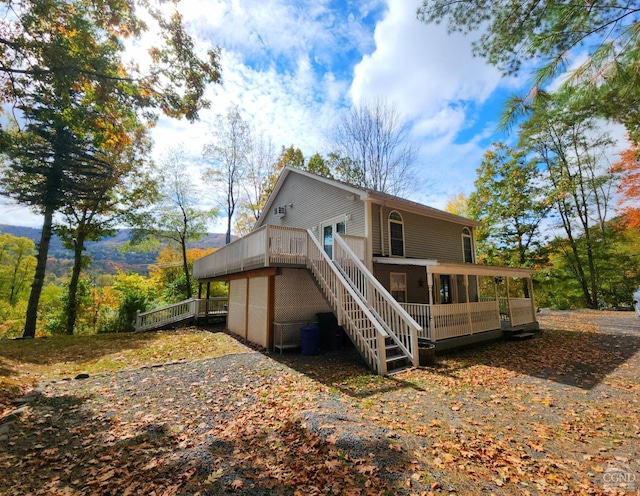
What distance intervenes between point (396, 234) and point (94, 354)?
471 inches

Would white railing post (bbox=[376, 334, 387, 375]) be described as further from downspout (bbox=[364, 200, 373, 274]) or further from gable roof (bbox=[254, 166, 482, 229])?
gable roof (bbox=[254, 166, 482, 229])

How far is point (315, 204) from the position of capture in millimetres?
13227

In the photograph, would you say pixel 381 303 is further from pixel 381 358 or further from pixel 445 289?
pixel 445 289

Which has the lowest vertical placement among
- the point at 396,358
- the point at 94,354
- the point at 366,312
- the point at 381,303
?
the point at 94,354

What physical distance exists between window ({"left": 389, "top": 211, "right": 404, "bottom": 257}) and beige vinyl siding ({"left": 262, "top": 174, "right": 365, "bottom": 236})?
62.8 inches

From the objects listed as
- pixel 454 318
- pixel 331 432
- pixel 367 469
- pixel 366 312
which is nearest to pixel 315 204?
pixel 366 312

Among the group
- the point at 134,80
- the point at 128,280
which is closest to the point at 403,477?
the point at 134,80

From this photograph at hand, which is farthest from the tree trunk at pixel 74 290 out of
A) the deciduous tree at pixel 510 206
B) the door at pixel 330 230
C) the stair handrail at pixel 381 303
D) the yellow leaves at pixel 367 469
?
the deciduous tree at pixel 510 206

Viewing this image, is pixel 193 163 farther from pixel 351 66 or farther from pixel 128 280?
pixel 351 66

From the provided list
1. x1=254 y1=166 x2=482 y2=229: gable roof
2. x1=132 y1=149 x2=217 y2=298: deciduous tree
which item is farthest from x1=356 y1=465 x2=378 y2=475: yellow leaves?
x1=132 y1=149 x2=217 y2=298: deciduous tree

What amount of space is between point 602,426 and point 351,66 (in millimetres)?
13663

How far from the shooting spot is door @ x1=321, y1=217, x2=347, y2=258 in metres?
11.9

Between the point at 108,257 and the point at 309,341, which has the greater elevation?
the point at 108,257

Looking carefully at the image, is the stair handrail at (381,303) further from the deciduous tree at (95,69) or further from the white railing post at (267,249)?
the deciduous tree at (95,69)
